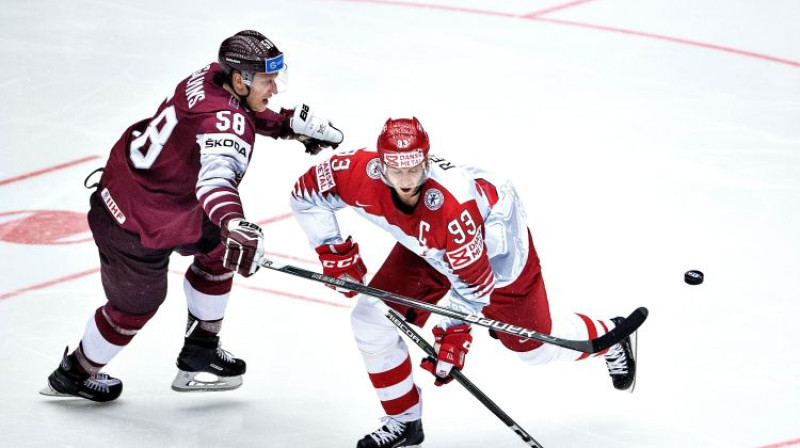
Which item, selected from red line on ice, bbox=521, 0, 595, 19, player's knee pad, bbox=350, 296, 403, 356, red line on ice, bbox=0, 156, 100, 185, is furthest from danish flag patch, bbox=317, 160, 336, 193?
red line on ice, bbox=521, 0, 595, 19

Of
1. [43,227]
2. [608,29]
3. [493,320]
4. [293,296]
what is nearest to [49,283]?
[43,227]

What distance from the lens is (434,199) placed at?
365cm

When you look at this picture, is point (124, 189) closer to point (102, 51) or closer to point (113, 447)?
point (113, 447)

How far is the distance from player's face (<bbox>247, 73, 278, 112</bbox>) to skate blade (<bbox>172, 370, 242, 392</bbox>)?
100 cm

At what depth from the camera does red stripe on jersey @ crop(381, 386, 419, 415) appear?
398 centimetres

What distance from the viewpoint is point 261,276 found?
5.19 meters

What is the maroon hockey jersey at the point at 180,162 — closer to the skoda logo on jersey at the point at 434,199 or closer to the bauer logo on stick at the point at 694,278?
the skoda logo on jersey at the point at 434,199

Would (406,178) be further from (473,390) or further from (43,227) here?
(43,227)

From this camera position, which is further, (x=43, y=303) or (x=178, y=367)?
(x=43, y=303)

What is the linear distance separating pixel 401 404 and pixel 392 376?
0.12 metres

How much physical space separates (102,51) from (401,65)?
172 centimetres

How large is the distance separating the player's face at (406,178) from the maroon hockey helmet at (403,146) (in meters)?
0.01

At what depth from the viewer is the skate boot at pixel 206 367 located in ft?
14.5

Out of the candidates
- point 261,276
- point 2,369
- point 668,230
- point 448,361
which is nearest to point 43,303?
point 2,369
